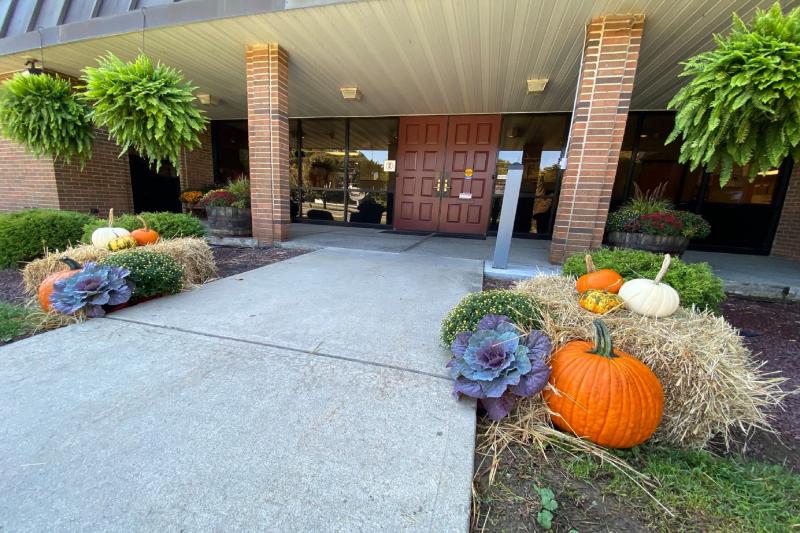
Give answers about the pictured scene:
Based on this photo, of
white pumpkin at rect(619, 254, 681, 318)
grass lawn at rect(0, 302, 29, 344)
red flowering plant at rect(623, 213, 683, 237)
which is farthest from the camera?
red flowering plant at rect(623, 213, 683, 237)

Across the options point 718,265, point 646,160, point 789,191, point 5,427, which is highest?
point 646,160

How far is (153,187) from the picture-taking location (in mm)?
7227

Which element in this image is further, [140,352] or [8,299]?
[8,299]

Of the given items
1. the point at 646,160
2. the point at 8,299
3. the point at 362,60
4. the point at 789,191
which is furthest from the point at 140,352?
the point at 789,191

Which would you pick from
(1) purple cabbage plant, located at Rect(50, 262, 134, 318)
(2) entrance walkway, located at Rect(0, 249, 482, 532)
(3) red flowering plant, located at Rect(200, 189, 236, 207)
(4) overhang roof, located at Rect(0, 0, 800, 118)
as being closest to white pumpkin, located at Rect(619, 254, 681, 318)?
(2) entrance walkway, located at Rect(0, 249, 482, 532)

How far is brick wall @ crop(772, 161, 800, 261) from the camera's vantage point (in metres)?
5.08

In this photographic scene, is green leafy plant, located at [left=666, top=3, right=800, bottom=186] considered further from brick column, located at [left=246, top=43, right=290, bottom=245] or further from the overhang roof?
brick column, located at [left=246, top=43, right=290, bottom=245]

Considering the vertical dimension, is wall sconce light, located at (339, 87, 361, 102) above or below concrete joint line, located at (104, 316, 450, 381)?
above

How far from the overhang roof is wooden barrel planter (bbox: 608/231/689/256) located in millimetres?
1958

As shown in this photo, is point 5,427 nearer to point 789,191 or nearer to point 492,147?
point 492,147

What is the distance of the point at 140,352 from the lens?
160 centimetres

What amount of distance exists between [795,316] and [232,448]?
15.4 feet

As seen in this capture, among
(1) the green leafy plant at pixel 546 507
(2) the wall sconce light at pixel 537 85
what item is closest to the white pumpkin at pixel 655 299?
(1) the green leafy plant at pixel 546 507

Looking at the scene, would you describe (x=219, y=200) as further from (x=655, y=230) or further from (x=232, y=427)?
(x=655, y=230)
